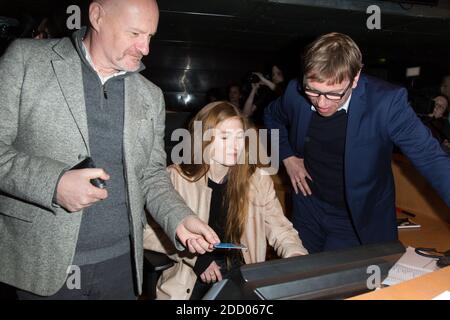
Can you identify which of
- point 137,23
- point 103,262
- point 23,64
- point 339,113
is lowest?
point 103,262

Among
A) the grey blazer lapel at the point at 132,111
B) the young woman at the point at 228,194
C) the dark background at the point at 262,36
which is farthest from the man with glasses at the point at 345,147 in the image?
the dark background at the point at 262,36

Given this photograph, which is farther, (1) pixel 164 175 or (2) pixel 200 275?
(2) pixel 200 275

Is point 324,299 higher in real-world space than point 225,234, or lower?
higher

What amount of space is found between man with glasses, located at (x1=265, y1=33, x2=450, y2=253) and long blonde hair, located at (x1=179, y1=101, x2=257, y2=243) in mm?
279

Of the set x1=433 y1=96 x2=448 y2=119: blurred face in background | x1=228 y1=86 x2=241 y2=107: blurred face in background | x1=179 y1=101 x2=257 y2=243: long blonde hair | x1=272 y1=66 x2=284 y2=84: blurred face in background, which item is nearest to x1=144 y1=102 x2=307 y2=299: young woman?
x1=179 y1=101 x2=257 y2=243: long blonde hair

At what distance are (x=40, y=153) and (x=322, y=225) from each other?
56.4 inches

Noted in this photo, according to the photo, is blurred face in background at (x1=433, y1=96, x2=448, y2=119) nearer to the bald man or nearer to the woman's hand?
the woman's hand

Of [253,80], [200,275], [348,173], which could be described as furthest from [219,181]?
[253,80]

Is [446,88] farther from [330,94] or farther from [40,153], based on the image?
[40,153]

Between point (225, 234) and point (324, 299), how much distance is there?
→ 1.24 metres

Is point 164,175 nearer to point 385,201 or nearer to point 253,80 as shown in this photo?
point 385,201

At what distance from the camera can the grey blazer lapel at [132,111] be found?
1.20m

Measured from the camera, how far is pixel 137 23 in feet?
3.76

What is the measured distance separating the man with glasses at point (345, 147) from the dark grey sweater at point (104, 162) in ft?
2.77
